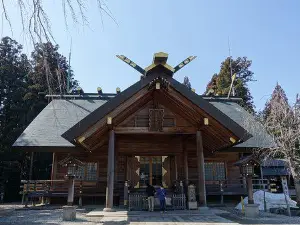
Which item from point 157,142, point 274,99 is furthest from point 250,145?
point 157,142

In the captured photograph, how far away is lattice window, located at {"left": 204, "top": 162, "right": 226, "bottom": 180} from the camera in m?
16.8

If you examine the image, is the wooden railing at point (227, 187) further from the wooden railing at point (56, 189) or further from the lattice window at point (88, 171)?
the lattice window at point (88, 171)

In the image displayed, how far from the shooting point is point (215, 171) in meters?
17.0

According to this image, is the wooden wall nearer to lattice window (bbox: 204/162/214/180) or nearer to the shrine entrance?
the shrine entrance

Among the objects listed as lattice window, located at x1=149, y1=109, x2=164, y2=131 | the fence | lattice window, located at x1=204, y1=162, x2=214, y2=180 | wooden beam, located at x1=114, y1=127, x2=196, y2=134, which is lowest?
the fence

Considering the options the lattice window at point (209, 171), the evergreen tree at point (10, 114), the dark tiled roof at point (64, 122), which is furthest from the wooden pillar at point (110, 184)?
the evergreen tree at point (10, 114)

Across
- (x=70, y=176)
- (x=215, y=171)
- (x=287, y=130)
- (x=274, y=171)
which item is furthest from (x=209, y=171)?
(x=274, y=171)

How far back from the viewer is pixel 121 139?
15.1 m

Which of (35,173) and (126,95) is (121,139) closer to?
(126,95)

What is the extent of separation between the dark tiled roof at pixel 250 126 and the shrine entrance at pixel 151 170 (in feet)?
16.3

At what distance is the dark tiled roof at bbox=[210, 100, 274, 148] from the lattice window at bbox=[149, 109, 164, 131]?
510 centimetres

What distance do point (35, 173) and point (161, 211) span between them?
67.9 ft

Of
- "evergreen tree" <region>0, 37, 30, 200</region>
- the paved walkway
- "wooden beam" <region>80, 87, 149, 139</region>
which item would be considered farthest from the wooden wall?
"evergreen tree" <region>0, 37, 30, 200</region>

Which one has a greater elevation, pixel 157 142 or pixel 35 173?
pixel 157 142
